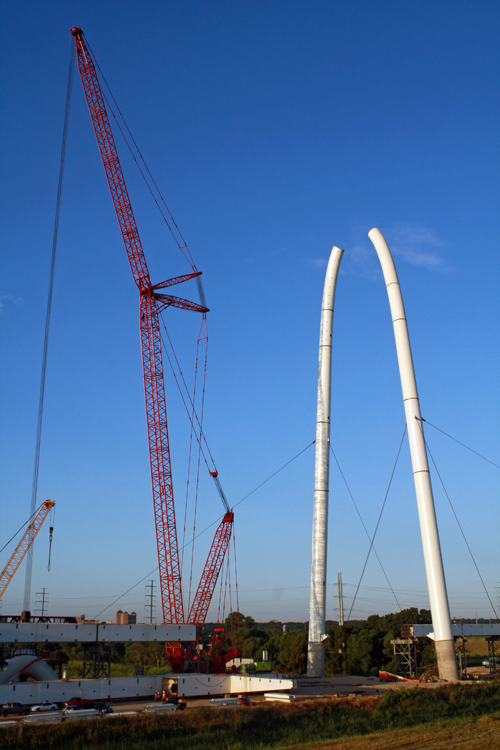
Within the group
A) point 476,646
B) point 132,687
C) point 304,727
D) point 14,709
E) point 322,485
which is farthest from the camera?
point 476,646

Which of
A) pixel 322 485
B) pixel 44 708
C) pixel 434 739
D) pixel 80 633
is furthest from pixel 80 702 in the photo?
pixel 434 739

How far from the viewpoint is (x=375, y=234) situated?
54.4 meters

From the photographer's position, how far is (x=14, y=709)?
43469mm

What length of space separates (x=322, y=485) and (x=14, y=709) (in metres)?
28.7

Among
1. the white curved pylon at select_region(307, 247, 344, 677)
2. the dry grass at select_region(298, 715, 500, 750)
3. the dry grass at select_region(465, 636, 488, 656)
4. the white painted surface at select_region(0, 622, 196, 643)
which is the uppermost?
the white curved pylon at select_region(307, 247, 344, 677)

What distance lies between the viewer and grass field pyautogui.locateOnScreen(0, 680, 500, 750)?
3203cm

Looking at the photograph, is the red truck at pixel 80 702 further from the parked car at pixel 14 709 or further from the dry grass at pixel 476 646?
the dry grass at pixel 476 646

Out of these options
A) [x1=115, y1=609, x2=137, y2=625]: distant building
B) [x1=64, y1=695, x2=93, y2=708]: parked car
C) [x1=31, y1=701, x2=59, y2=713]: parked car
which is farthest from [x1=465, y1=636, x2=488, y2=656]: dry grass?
[x1=31, y1=701, x2=59, y2=713]: parked car

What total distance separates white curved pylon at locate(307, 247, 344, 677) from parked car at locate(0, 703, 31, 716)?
863 inches

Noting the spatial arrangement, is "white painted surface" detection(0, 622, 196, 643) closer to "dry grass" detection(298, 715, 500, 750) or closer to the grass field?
the grass field

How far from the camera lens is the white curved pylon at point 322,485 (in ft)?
160

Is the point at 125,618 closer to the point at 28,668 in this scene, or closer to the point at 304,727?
the point at 28,668

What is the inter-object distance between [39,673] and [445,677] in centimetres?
3508

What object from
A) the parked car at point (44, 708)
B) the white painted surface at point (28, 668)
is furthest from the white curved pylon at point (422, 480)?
the white painted surface at point (28, 668)
